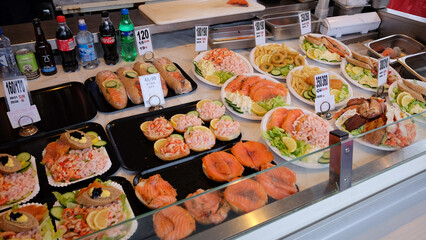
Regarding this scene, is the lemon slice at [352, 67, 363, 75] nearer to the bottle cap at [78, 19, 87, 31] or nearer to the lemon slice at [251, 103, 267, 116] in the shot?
the lemon slice at [251, 103, 267, 116]

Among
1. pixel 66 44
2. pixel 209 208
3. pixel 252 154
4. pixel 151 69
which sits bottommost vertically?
pixel 252 154

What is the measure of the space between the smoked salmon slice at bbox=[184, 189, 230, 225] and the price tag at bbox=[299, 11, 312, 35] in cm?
240

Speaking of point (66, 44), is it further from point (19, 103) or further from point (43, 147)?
point (43, 147)

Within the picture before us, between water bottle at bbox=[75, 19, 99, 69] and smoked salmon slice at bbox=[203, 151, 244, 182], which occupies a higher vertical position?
water bottle at bbox=[75, 19, 99, 69]

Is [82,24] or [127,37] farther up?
[82,24]

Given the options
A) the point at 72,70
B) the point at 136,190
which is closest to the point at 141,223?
the point at 136,190

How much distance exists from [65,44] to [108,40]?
0.34 metres

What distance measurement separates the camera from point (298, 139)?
2162 millimetres

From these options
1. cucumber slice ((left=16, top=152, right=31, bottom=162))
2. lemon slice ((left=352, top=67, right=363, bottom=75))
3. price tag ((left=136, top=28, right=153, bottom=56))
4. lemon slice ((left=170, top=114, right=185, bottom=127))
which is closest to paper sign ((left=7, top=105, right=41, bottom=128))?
cucumber slice ((left=16, top=152, right=31, bottom=162))

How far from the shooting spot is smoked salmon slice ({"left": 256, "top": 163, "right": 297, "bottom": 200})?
1442 millimetres

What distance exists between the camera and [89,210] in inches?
63.8

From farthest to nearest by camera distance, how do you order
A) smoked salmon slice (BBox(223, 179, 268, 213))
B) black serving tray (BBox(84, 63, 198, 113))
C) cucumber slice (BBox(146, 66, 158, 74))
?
1. cucumber slice (BBox(146, 66, 158, 74))
2. black serving tray (BBox(84, 63, 198, 113))
3. smoked salmon slice (BBox(223, 179, 268, 213))

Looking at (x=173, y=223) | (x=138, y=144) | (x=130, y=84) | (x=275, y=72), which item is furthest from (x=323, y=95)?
(x=173, y=223)

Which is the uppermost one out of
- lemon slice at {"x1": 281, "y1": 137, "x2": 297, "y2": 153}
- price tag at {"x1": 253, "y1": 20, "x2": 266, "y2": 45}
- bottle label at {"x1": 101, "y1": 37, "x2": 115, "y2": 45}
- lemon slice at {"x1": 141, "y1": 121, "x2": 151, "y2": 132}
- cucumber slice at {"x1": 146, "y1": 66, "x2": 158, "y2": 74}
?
bottle label at {"x1": 101, "y1": 37, "x2": 115, "y2": 45}
